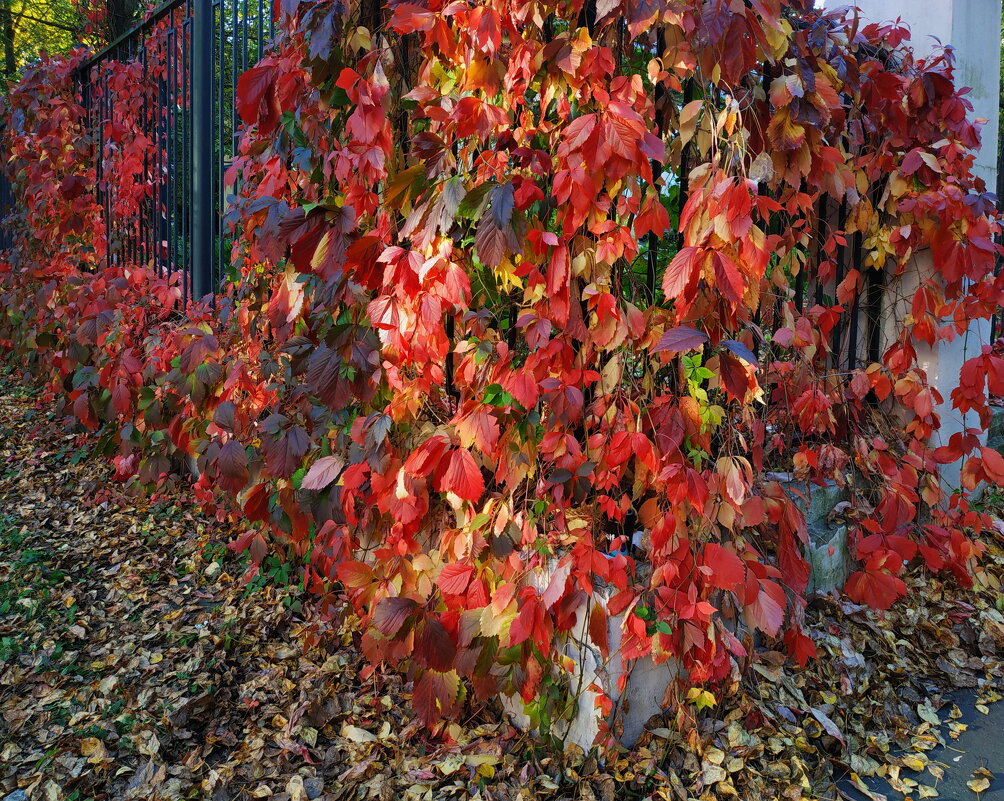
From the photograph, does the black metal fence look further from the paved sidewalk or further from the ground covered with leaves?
the paved sidewalk

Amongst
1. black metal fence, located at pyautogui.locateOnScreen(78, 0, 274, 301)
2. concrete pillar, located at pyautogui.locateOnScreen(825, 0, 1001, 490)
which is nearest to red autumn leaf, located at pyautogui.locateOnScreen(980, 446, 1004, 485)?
concrete pillar, located at pyautogui.locateOnScreen(825, 0, 1001, 490)

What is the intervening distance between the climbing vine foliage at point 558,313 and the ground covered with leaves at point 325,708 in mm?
172

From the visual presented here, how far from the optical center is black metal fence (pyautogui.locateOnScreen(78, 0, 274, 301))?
13.5ft

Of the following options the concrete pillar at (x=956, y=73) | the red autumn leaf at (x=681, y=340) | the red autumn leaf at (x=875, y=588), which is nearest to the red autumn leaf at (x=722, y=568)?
the red autumn leaf at (x=681, y=340)

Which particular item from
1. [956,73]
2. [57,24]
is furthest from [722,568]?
[57,24]

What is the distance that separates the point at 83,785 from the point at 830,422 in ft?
9.11

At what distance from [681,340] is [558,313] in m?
0.37

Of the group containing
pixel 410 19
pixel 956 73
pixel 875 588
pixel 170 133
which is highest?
pixel 956 73

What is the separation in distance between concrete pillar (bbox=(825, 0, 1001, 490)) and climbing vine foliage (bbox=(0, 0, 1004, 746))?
421 millimetres

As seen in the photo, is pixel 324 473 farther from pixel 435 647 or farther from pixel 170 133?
pixel 170 133

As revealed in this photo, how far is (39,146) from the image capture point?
561 centimetres

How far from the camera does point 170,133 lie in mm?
4594

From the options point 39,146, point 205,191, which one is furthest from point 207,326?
point 39,146

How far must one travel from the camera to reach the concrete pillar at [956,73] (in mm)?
3412
